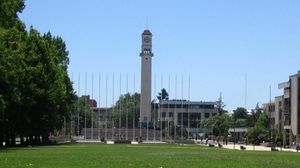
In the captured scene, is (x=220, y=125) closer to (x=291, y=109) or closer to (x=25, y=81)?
(x=291, y=109)

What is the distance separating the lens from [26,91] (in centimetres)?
5716

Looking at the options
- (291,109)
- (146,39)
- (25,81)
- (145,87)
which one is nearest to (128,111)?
(146,39)

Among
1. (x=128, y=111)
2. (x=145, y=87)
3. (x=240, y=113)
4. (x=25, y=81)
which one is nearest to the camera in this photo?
(x=25, y=81)

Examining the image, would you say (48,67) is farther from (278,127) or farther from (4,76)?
(278,127)

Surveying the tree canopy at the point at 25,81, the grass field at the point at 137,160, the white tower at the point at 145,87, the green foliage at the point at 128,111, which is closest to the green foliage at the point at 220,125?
the green foliage at the point at 128,111

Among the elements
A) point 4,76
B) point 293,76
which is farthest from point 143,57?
point 4,76

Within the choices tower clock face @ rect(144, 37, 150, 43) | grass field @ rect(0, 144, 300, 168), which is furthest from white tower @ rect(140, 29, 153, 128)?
grass field @ rect(0, 144, 300, 168)

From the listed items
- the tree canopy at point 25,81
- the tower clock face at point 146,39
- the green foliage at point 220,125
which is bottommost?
the green foliage at point 220,125

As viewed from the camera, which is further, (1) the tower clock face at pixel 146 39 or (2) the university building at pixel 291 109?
(1) the tower clock face at pixel 146 39

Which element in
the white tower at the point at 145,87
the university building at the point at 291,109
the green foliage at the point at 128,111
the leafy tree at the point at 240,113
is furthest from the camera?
the leafy tree at the point at 240,113

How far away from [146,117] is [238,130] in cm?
2298

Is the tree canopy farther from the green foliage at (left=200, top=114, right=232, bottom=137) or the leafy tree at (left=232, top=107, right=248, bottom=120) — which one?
the leafy tree at (left=232, top=107, right=248, bottom=120)

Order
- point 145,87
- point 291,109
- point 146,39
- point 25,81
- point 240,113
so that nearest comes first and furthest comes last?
point 25,81
point 291,109
point 145,87
point 146,39
point 240,113

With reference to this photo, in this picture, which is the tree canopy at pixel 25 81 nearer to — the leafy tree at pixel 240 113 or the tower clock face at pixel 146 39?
the tower clock face at pixel 146 39
